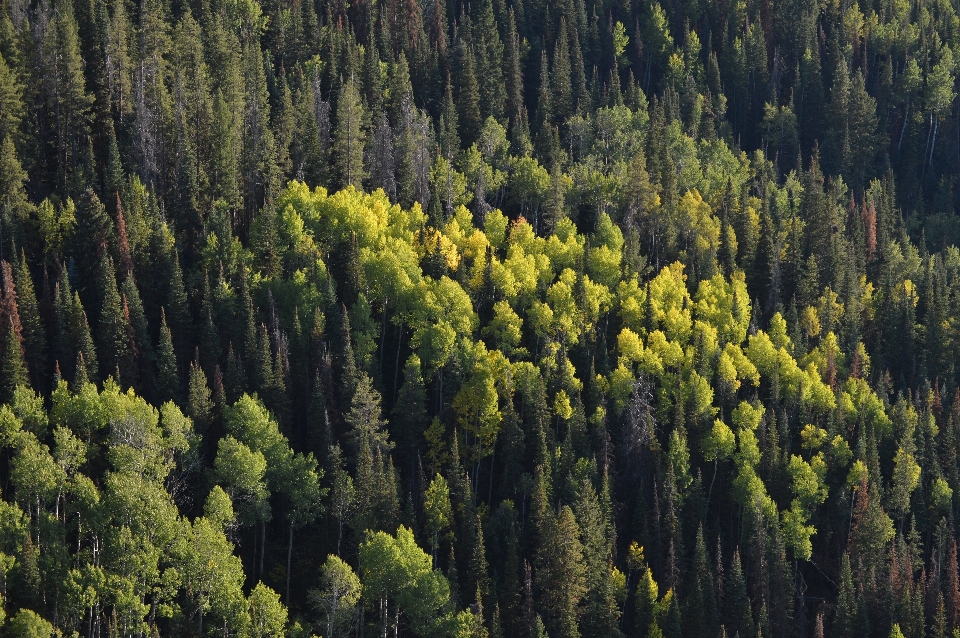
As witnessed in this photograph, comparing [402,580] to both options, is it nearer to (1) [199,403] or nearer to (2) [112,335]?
(1) [199,403]

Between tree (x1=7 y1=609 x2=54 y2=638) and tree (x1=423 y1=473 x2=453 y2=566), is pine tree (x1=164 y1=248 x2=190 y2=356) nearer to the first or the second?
tree (x1=423 y1=473 x2=453 y2=566)

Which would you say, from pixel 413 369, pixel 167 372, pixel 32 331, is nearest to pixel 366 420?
pixel 413 369

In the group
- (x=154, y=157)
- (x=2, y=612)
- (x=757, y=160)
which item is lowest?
(x=2, y=612)

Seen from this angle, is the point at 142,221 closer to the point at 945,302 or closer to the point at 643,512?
the point at 643,512

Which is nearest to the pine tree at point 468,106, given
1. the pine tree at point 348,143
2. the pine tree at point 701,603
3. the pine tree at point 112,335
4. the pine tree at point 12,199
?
the pine tree at point 348,143

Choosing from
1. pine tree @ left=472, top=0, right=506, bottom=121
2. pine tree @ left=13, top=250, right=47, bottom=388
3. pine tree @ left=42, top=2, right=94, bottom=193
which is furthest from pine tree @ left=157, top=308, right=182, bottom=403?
pine tree @ left=472, top=0, right=506, bottom=121

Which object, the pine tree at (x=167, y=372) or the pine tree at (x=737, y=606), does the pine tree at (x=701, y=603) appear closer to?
the pine tree at (x=737, y=606)

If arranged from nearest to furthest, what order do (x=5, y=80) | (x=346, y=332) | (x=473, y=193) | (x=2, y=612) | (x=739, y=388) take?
(x=2, y=612) → (x=346, y=332) → (x=5, y=80) → (x=739, y=388) → (x=473, y=193)

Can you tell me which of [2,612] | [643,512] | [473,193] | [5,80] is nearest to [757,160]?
[473,193]
